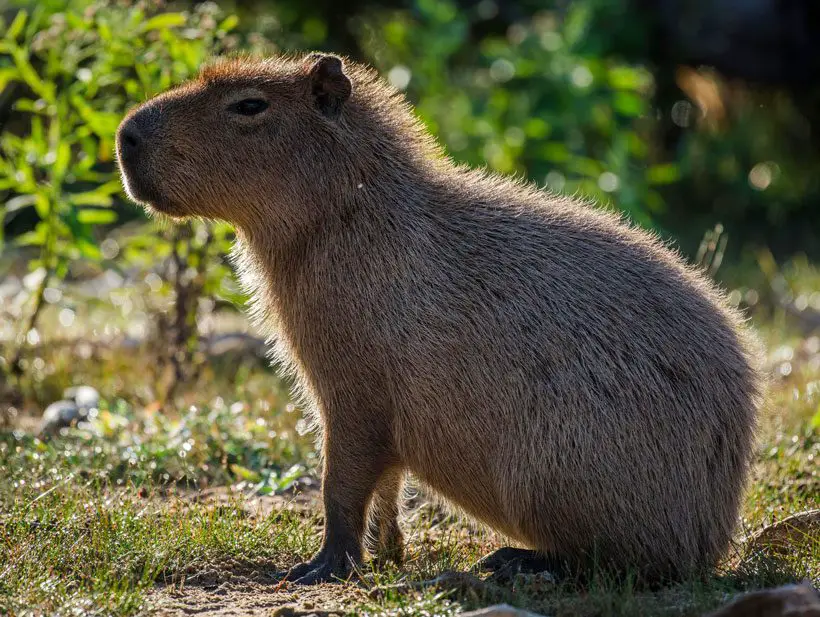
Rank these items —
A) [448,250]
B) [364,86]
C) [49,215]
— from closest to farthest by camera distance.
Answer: [448,250], [364,86], [49,215]

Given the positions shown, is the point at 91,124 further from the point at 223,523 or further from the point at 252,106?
the point at 223,523

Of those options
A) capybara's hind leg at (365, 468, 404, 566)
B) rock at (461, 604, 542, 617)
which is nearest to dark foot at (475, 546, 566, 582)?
capybara's hind leg at (365, 468, 404, 566)

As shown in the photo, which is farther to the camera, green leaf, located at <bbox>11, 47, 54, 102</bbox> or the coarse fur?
green leaf, located at <bbox>11, 47, 54, 102</bbox>

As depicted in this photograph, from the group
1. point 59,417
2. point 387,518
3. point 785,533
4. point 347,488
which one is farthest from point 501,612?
point 59,417

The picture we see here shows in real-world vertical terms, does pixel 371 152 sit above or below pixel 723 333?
above

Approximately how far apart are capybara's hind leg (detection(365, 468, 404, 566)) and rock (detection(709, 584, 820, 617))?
1592 millimetres

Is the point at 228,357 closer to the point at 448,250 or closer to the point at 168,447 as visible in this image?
the point at 168,447

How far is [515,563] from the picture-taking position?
4055 millimetres

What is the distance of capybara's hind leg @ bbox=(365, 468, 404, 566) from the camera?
444 cm

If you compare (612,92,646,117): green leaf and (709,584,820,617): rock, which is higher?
(612,92,646,117): green leaf

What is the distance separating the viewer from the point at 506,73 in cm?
893

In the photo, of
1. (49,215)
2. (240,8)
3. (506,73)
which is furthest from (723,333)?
(240,8)

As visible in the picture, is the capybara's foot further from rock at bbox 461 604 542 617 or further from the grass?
rock at bbox 461 604 542 617

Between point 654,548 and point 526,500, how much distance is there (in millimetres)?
471
